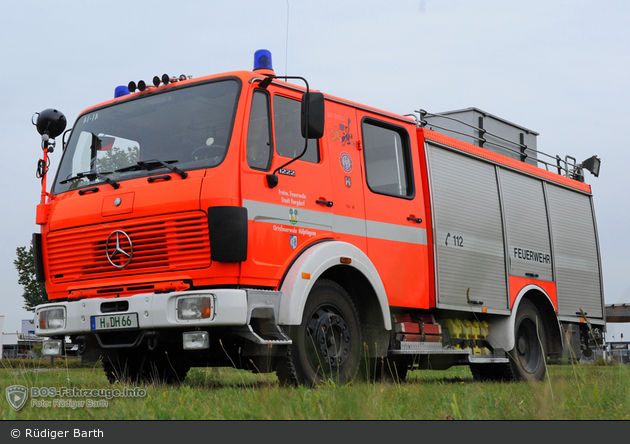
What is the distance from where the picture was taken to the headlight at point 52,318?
6.45m

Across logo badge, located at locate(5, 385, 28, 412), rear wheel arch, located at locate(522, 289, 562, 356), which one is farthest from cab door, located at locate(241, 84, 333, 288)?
rear wheel arch, located at locate(522, 289, 562, 356)

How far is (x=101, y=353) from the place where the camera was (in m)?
6.81

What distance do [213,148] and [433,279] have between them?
3.14 metres

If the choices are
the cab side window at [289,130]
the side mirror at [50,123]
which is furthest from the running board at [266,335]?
the side mirror at [50,123]

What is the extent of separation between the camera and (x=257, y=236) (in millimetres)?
5973

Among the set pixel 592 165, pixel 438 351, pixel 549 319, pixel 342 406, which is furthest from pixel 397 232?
pixel 592 165

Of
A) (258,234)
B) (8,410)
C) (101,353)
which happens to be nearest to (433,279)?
(258,234)

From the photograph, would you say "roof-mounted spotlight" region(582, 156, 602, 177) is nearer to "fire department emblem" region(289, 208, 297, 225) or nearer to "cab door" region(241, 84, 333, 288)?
"cab door" region(241, 84, 333, 288)

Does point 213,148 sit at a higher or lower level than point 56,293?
higher

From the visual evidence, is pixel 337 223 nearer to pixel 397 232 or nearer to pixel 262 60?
pixel 397 232

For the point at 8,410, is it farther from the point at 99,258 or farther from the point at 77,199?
the point at 77,199

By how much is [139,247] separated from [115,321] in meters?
0.65

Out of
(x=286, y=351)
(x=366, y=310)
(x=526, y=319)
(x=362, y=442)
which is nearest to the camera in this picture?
(x=362, y=442)

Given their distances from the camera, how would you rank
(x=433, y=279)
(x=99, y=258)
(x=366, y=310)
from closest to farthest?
(x=99, y=258) → (x=366, y=310) → (x=433, y=279)
